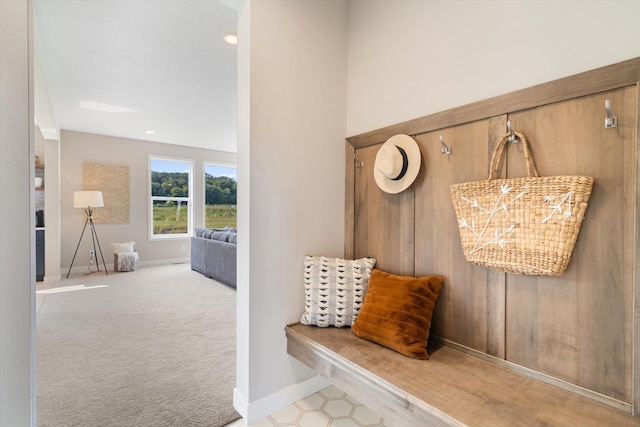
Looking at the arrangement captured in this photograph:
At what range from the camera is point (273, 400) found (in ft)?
5.80

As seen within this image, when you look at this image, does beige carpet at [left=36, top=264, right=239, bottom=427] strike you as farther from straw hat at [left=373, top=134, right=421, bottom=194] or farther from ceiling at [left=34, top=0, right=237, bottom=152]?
ceiling at [left=34, top=0, right=237, bottom=152]

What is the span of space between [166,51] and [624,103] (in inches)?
128

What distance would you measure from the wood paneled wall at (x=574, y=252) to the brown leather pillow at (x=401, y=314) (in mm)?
133

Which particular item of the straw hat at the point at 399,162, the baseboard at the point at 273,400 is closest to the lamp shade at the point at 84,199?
the baseboard at the point at 273,400

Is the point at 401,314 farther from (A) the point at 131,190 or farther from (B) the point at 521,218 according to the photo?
(A) the point at 131,190

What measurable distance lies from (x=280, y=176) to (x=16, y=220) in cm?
117

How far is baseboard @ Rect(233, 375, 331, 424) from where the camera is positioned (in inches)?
66.3

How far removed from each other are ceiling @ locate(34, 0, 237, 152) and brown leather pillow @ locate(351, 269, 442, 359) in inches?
74.3

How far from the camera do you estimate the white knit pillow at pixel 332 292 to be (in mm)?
1803

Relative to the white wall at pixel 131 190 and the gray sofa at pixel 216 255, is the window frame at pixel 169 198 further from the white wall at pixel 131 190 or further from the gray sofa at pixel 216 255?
the gray sofa at pixel 216 255

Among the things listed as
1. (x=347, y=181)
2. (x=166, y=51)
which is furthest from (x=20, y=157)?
(x=166, y=51)

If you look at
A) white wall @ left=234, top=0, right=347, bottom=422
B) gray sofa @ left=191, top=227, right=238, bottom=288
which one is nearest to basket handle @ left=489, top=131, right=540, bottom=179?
white wall @ left=234, top=0, right=347, bottom=422

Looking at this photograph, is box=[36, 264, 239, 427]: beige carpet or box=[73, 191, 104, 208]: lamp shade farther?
box=[73, 191, 104, 208]: lamp shade

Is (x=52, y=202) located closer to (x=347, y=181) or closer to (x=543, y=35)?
(x=347, y=181)
